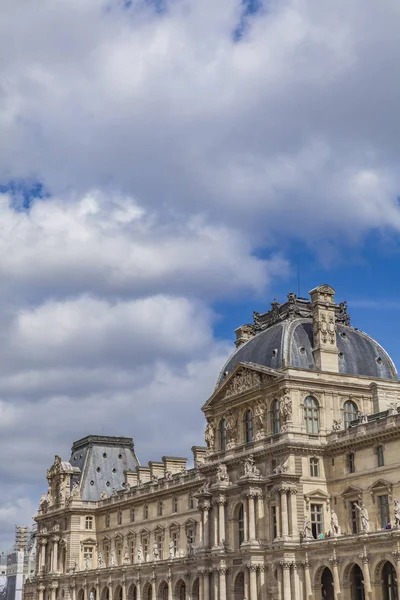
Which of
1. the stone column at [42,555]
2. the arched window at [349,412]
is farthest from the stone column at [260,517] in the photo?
the stone column at [42,555]

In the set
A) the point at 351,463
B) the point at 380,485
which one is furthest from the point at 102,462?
the point at 380,485

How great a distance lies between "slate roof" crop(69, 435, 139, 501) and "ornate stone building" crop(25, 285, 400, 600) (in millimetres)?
22396

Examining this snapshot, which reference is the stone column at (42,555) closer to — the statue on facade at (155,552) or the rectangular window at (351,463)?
the statue on facade at (155,552)

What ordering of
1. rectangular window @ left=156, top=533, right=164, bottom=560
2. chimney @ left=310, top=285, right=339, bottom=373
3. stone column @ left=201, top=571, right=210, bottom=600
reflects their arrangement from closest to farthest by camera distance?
chimney @ left=310, top=285, right=339, bottom=373 < stone column @ left=201, top=571, right=210, bottom=600 < rectangular window @ left=156, top=533, right=164, bottom=560

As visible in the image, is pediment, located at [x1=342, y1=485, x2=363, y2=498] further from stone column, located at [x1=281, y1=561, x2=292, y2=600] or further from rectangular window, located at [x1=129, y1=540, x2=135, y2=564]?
rectangular window, located at [x1=129, y1=540, x2=135, y2=564]

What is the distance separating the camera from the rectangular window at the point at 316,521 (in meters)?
69.0

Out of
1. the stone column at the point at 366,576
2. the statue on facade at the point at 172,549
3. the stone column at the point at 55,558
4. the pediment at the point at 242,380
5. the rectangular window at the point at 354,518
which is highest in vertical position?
the pediment at the point at 242,380

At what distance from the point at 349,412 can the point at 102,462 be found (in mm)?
51848

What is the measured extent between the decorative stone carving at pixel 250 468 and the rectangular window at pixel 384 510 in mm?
10549

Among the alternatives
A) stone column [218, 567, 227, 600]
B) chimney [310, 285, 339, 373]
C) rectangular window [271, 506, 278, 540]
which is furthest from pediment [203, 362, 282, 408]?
stone column [218, 567, 227, 600]

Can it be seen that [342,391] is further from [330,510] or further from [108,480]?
[108,480]

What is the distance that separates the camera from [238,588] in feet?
240

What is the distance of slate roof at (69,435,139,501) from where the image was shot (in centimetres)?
11456

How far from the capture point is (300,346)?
7431 centimetres
